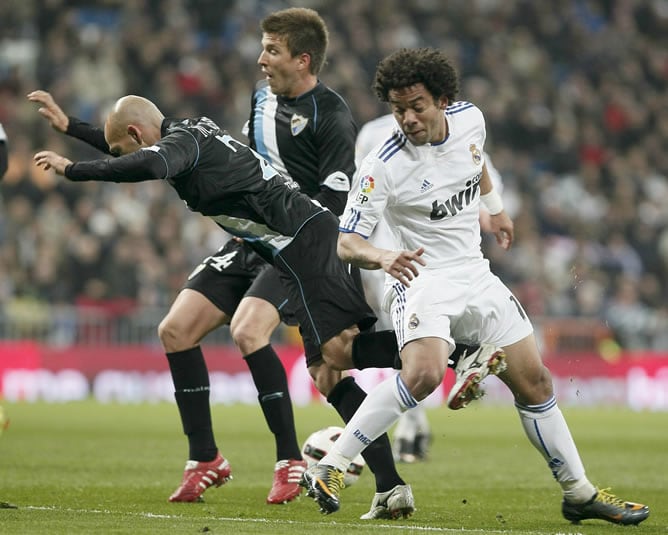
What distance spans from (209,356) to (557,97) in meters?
8.88

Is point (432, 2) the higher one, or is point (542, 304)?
point (432, 2)

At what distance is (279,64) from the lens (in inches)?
288

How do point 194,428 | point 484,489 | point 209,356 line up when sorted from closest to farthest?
1. point 194,428
2. point 484,489
3. point 209,356

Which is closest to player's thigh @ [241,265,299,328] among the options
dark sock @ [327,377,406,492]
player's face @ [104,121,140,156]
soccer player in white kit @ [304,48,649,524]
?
dark sock @ [327,377,406,492]

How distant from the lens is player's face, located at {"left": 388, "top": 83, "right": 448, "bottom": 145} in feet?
20.0

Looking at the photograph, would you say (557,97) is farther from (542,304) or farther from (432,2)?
(542,304)

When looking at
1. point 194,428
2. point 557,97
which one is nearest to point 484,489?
point 194,428

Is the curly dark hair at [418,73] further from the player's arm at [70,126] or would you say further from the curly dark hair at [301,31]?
the player's arm at [70,126]

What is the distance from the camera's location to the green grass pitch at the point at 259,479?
236 inches

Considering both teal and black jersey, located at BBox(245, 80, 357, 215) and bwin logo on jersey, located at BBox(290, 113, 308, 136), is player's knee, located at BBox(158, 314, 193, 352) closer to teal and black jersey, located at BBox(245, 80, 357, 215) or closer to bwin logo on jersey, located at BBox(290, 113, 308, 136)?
teal and black jersey, located at BBox(245, 80, 357, 215)

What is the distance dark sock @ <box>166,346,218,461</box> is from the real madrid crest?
6.30ft

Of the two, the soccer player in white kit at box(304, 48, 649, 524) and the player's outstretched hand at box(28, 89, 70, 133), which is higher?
the player's outstretched hand at box(28, 89, 70, 133)

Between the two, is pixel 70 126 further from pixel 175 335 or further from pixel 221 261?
pixel 175 335

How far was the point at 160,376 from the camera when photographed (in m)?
18.5
